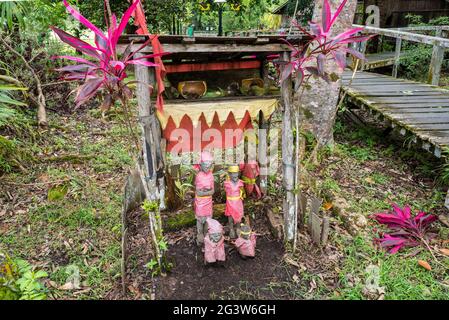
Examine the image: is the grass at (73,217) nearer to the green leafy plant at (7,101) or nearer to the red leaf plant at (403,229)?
the green leafy plant at (7,101)

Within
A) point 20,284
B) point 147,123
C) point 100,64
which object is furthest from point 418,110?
point 20,284

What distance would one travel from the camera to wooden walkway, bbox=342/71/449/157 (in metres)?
4.98

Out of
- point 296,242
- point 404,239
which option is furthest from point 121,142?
point 404,239

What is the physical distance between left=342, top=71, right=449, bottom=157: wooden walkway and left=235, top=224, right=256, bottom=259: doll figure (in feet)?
9.38

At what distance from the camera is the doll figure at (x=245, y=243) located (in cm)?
358

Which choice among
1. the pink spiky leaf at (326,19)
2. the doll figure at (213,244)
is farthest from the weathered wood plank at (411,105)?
the doll figure at (213,244)

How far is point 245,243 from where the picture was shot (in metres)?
3.60

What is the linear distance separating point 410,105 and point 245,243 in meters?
4.51

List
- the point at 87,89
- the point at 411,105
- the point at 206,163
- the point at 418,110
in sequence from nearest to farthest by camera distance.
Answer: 1. the point at 87,89
2. the point at 206,163
3. the point at 418,110
4. the point at 411,105

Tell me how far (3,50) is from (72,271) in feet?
18.1

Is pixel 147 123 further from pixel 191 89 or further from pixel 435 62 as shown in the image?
pixel 435 62

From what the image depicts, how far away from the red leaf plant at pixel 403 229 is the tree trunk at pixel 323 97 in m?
1.75

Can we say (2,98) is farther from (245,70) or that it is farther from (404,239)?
(404,239)

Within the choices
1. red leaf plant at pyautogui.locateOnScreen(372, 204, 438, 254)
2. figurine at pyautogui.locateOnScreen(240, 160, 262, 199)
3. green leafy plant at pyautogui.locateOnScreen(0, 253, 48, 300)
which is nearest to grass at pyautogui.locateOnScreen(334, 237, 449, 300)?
red leaf plant at pyautogui.locateOnScreen(372, 204, 438, 254)
